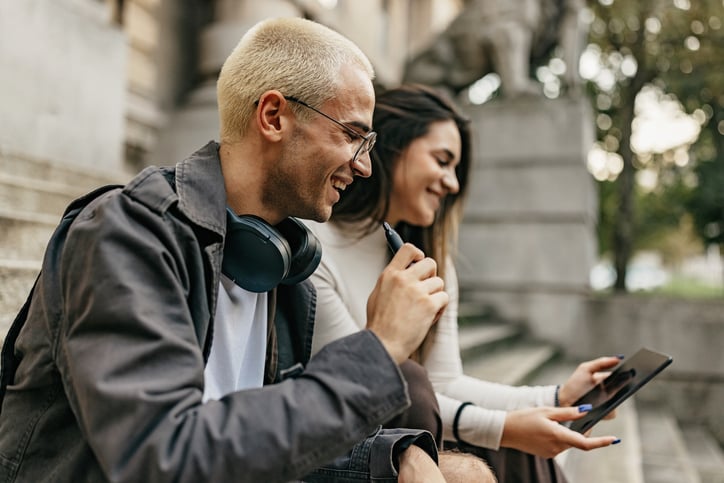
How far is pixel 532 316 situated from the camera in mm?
5773

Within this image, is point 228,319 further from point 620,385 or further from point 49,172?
point 49,172

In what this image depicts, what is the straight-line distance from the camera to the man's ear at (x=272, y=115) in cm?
127

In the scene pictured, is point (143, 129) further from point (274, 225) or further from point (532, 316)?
point (274, 225)

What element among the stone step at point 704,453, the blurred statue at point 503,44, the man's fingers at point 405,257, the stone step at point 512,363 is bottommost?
the stone step at point 704,453

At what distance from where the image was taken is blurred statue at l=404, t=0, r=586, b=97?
6281mm

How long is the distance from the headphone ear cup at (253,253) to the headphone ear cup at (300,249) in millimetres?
84

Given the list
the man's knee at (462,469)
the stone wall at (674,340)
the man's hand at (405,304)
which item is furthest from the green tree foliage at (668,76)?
the man's hand at (405,304)

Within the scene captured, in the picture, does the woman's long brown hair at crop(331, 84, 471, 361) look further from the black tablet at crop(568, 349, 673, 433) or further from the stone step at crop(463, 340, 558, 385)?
the stone step at crop(463, 340, 558, 385)

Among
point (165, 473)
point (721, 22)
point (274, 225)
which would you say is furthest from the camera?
point (721, 22)

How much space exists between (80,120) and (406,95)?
2904mm

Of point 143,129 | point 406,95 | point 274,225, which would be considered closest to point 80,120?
point 143,129

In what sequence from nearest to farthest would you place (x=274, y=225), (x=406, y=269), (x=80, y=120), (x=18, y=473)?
(x=18, y=473), (x=406, y=269), (x=274, y=225), (x=80, y=120)

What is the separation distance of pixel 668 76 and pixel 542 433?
875 cm

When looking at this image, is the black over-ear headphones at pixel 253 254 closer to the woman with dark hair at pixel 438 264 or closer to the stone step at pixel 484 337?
the woman with dark hair at pixel 438 264
